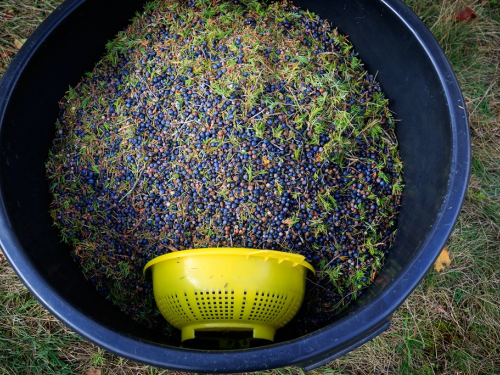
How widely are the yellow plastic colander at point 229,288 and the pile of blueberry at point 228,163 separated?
160 millimetres

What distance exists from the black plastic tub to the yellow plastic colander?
20cm

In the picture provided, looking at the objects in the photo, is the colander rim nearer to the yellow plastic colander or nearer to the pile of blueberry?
the yellow plastic colander

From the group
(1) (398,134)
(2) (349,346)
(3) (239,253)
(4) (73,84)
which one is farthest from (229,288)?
(4) (73,84)

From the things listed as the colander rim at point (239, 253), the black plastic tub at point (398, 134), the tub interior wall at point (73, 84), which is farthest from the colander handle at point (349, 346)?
the colander rim at point (239, 253)

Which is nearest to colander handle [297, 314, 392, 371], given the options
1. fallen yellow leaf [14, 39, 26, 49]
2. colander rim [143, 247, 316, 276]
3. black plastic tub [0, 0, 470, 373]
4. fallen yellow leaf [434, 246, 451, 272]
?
black plastic tub [0, 0, 470, 373]

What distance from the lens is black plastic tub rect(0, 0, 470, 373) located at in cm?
144

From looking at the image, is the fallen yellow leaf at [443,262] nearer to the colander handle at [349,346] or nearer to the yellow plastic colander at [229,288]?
the colander handle at [349,346]

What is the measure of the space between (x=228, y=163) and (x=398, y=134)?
82 cm

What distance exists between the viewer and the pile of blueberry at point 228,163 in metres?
1.79

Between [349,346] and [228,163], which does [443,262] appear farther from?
[228,163]

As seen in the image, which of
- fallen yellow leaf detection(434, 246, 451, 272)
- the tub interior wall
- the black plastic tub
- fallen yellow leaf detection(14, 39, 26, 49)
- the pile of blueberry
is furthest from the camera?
fallen yellow leaf detection(14, 39, 26, 49)

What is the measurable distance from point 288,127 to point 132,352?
107 cm

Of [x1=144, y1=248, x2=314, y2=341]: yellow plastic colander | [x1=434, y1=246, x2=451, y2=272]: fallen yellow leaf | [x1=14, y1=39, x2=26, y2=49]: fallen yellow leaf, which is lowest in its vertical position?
[x1=14, y1=39, x2=26, y2=49]: fallen yellow leaf

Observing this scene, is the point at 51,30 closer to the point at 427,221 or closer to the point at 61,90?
the point at 61,90
